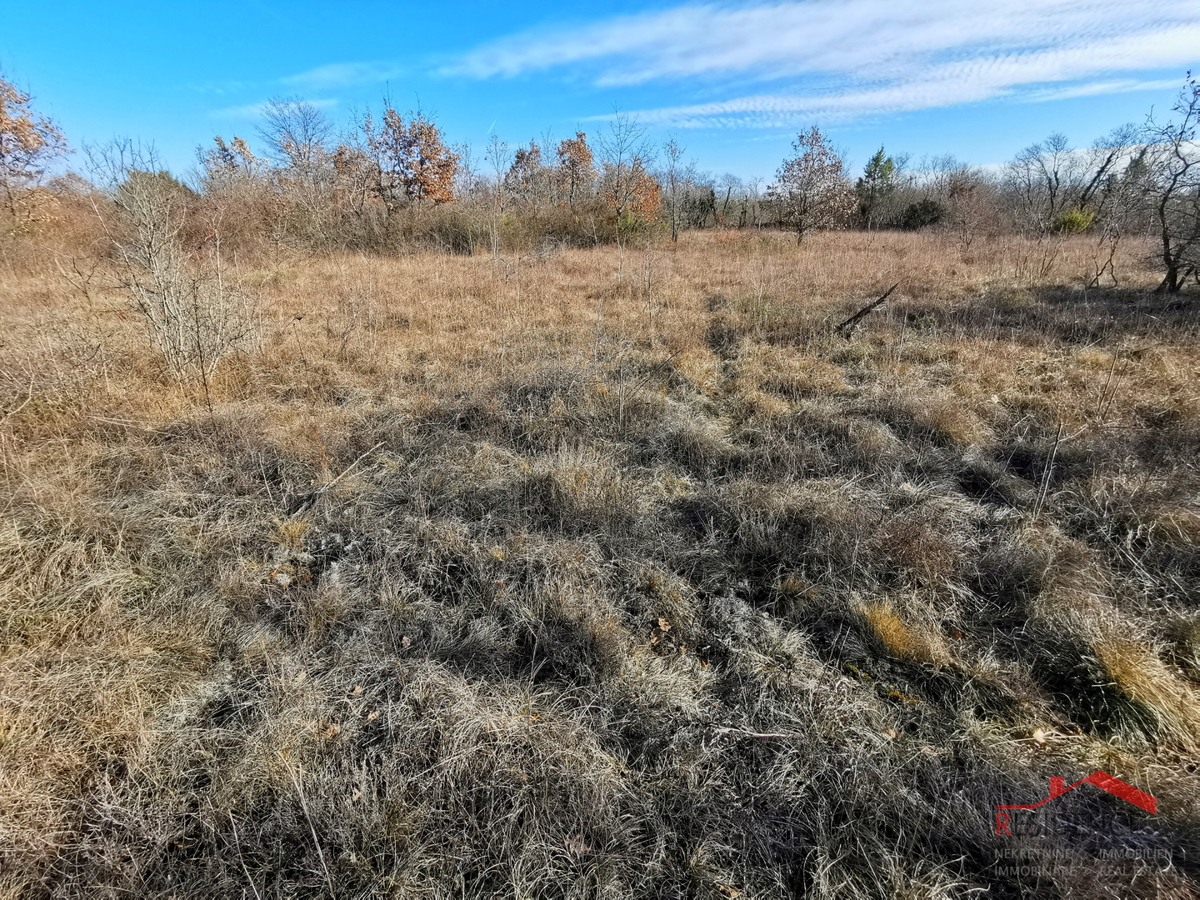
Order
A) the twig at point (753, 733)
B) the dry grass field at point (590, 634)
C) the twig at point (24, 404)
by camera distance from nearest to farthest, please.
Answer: the dry grass field at point (590, 634) → the twig at point (753, 733) → the twig at point (24, 404)

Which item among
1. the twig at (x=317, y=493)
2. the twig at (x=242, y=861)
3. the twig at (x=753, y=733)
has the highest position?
the twig at (x=317, y=493)

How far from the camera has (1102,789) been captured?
5.42 feet

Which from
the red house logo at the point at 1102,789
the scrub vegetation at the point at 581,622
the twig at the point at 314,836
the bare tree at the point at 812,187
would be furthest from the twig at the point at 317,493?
the bare tree at the point at 812,187

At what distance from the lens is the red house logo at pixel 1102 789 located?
1.59 metres

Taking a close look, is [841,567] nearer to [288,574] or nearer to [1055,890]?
[1055,890]

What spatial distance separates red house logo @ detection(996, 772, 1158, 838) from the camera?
1587mm

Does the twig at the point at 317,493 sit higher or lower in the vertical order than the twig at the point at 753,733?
higher

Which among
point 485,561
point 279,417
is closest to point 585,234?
point 279,417

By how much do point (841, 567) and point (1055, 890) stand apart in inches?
55.1

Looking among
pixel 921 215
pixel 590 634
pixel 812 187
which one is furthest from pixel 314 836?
pixel 921 215

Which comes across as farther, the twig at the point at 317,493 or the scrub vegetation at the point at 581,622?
the twig at the point at 317,493

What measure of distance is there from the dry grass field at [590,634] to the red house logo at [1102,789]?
0.04m

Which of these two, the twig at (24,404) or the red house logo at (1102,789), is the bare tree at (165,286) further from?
A: the red house logo at (1102,789)

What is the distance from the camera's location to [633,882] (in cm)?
150
